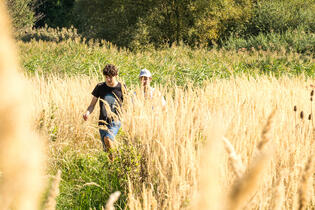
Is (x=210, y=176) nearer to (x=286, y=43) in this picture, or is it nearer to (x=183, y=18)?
(x=286, y=43)

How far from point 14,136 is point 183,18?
22.6 meters

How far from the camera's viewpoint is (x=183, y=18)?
72.5 ft

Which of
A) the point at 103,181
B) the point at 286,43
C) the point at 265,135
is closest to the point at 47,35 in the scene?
the point at 286,43

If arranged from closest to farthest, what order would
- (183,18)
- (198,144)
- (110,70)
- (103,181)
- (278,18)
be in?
(198,144) → (103,181) → (110,70) → (183,18) → (278,18)

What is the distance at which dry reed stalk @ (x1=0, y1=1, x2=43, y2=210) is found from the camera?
187 mm

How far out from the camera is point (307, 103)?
3.71m

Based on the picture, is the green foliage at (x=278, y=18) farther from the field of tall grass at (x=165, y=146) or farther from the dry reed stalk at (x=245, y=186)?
the dry reed stalk at (x=245, y=186)

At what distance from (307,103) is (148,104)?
1.69 m

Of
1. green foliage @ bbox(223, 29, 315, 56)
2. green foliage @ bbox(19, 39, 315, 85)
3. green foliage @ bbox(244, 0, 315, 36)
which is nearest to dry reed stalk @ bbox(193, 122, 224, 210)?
green foliage @ bbox(19, 39, 315, 85)

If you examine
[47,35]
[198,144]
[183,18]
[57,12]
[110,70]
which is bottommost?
[198,144]

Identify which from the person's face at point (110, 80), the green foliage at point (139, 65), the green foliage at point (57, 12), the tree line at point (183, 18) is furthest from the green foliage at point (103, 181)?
the green foliage at point (57, 12)

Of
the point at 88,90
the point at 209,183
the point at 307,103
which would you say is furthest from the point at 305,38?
the point at 209,183

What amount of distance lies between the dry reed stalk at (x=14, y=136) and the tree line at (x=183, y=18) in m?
19.1

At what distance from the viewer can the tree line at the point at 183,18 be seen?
20766 millimetres
